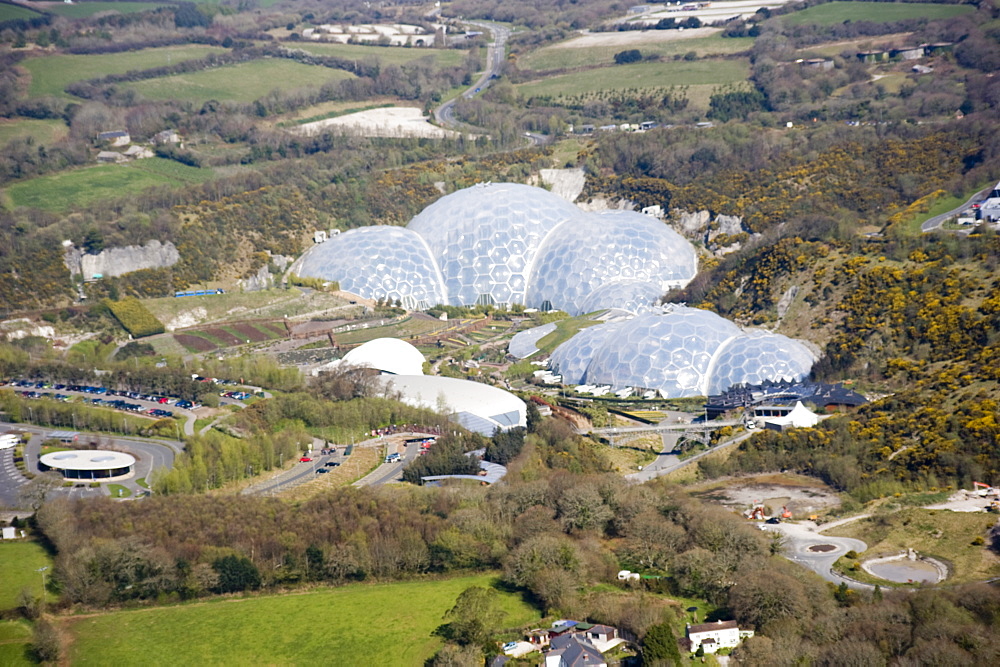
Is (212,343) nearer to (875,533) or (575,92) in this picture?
(875,533)

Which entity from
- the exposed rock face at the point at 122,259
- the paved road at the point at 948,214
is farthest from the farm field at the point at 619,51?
the exposed rock face at the point at 122,259

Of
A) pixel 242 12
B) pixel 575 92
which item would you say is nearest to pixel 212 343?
pixel 575 92

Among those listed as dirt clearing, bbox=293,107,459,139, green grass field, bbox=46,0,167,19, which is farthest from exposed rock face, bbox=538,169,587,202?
green grass field, bbox=46,0,167,19

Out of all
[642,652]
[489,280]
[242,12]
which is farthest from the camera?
[242,12]

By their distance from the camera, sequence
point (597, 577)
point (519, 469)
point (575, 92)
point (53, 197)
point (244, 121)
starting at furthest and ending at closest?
point (575, 92) → point (244, 121) → point (53, 197) → point (519, 469) → point (597, 577)

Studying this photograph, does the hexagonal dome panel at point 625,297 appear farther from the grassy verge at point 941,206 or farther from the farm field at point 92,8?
the farm field at point 92,8

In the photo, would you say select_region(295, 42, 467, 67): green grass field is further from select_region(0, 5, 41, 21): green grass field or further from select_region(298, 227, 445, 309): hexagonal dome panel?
select_region(298, 227, 445, 309): hexagonal dome panel

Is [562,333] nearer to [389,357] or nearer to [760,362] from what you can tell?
[389,357]
